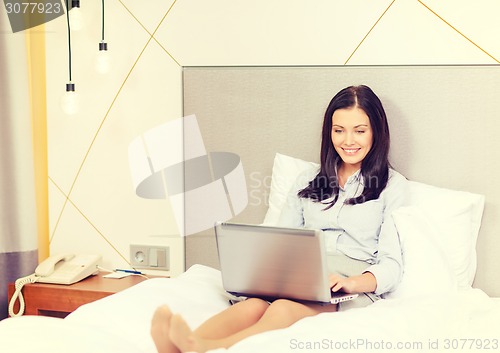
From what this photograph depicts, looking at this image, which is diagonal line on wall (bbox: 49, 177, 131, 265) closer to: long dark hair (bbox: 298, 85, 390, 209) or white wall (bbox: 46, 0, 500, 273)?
white wall (bbox: 46, 0, 500, 273)

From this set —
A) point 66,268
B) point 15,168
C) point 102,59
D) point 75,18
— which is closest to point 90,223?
point 66,268

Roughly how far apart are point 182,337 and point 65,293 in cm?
106

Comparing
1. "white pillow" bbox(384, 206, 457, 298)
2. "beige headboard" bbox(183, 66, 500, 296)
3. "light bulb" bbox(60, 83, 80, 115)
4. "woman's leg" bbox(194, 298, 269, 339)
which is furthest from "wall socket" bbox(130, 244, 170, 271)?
"white pillow" bbox(384, 206, 457, 298)

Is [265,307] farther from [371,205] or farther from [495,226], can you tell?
[495,226]

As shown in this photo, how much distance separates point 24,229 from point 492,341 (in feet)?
5.89

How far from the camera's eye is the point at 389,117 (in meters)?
2.24

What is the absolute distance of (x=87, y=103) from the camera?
8.68 feet

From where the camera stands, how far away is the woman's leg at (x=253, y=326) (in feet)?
4.69

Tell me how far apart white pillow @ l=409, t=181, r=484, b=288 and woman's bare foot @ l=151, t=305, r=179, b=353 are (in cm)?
98

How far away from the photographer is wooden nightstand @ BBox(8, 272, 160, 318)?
7.58 feet

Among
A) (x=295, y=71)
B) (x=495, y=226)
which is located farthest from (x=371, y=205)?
(x=295, y=71)

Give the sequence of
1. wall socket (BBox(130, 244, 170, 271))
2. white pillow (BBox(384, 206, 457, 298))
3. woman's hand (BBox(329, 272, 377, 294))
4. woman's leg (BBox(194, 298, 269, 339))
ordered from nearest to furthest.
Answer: woman's leg (BBox(194, 298, 269, 339))
woman's hand (BBox(329, 272, 377, 294))
white pillow (BBox(384, 206, 457, 298))
wall socket (BBox(130, 244, 170, 271))

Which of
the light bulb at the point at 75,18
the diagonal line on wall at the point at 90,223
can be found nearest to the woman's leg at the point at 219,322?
the diagonal line on wall at the point at 90,223

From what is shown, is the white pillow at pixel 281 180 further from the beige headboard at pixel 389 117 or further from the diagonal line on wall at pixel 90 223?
the diagonal line on wall at pixel 90 223
